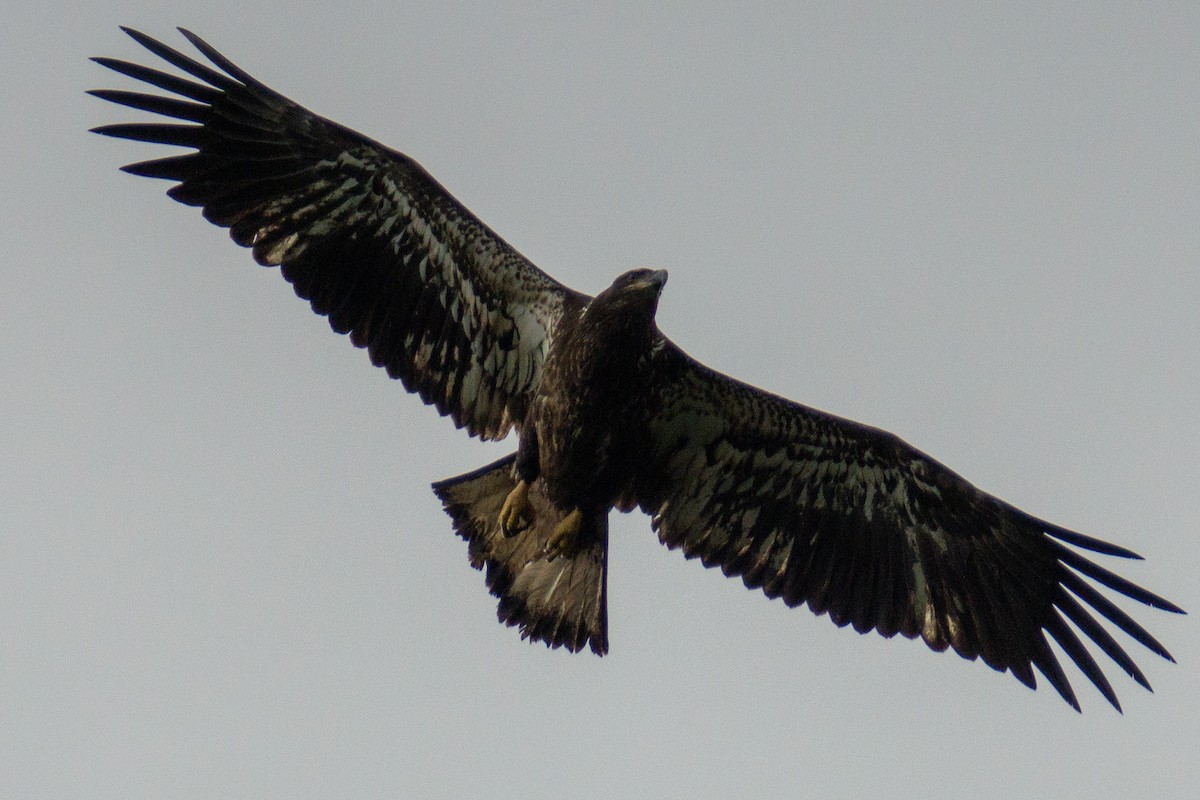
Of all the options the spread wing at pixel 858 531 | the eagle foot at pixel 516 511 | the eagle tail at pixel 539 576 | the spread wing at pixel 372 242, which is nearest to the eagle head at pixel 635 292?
the spread wing at pixel 372 242

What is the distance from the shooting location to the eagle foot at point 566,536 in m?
10.6

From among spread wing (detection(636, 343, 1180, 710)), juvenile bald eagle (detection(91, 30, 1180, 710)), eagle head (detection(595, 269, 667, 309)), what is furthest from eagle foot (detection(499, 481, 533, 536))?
eagle head (detection(595, 269, 667, 309))

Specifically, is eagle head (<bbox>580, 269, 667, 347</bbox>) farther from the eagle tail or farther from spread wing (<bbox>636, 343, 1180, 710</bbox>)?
the eagle tail

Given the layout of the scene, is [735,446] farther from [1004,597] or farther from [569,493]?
[1004,597]

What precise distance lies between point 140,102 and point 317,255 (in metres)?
1.46

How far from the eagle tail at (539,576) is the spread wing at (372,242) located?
2.09 ft

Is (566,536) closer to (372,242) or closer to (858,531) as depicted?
(858,531)

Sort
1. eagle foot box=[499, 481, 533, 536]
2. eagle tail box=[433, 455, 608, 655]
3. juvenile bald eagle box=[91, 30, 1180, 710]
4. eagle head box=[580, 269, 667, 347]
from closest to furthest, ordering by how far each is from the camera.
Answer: eagle head box=[580, 269, 667, 347]
juvenile bald eagle box=[91, 30, 1180, 710]
eagle foot box=[499, 481, 533, 536]
eagle tail box=[433, 455, 608, 655]

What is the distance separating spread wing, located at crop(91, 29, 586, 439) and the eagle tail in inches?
25.1

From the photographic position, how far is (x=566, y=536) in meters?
10.6

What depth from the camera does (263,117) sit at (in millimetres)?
10570

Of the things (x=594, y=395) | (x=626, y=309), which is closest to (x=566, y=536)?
(x=594, y=395)

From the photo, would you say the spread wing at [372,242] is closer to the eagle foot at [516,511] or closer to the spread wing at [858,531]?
the eagle foot at [516,511]

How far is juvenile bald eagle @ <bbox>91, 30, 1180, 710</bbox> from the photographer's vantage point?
10.4 m
